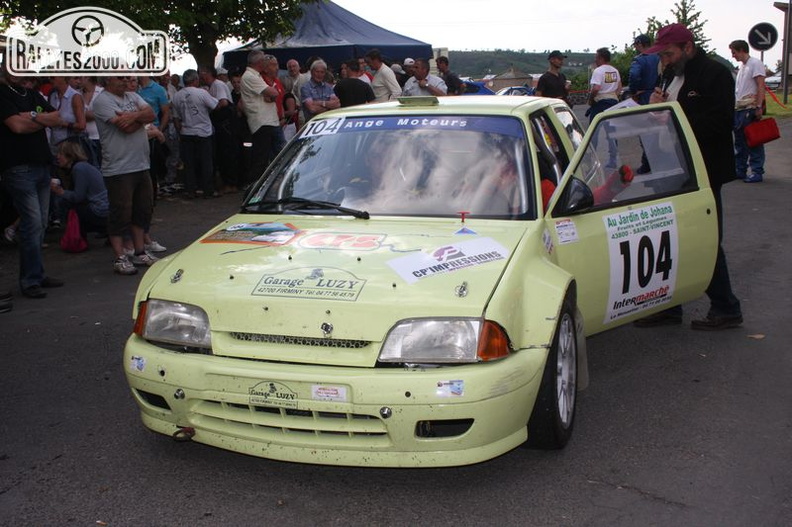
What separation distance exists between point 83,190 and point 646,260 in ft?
21.0

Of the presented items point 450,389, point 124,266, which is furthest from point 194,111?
point 450,389

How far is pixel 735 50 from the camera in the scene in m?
13.4

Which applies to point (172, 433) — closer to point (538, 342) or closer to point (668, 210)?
point (538, 342)

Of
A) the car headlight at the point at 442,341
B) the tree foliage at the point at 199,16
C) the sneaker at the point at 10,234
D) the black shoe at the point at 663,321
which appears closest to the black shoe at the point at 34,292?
the sneaker at the point at 10,234

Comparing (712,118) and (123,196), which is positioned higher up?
(712,118)

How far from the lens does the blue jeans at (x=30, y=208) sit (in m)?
7.68

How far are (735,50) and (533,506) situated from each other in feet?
37.2

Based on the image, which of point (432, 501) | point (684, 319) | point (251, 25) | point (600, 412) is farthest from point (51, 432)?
point (251, 25)

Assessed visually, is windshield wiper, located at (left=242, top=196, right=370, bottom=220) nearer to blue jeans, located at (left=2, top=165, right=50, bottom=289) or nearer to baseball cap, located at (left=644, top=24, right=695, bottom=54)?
baseball cap, located at (left=644, top=24, right=695, bottom=54)

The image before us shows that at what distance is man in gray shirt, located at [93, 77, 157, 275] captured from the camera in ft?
28.0

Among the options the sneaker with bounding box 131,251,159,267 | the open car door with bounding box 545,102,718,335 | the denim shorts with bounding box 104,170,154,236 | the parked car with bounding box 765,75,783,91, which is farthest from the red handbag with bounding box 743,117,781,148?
the parked car with bounding box 765,75,783,91

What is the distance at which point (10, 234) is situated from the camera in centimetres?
1029

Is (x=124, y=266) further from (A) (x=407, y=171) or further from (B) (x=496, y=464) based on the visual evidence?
(B) (x=496, y=464)

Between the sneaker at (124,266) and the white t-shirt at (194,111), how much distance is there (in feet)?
15.6
